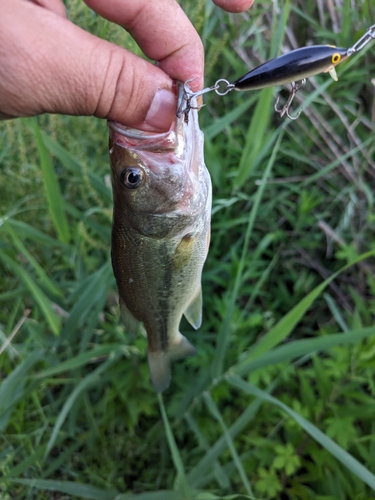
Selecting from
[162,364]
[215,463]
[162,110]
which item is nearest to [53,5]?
[162,110]

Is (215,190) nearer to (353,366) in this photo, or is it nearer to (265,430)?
(353,366)

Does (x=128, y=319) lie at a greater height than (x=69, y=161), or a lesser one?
lesser

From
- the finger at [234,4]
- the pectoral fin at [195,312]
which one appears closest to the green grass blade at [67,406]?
the pectoral fin at [195,312]

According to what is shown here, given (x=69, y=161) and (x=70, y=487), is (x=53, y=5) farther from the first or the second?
(x=70, y=487)

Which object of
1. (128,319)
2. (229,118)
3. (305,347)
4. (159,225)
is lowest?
(305,347)

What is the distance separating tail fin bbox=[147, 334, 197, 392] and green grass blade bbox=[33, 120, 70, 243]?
0.76 metres

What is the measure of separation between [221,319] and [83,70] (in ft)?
5.35

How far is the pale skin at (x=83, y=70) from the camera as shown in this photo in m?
1.24

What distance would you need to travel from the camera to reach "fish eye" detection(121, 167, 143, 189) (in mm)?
1339

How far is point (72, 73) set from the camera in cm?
128

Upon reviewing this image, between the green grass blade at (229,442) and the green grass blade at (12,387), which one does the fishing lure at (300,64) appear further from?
the green grass blade at (12,387)

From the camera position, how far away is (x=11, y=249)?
2174 millimetres

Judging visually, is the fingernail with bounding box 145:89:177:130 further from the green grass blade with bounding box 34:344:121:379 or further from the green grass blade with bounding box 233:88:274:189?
the green grass blade with bounding box 34:344:121:379

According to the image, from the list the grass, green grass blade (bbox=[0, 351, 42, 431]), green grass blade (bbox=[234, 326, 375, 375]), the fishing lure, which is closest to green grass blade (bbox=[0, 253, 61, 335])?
the grass
